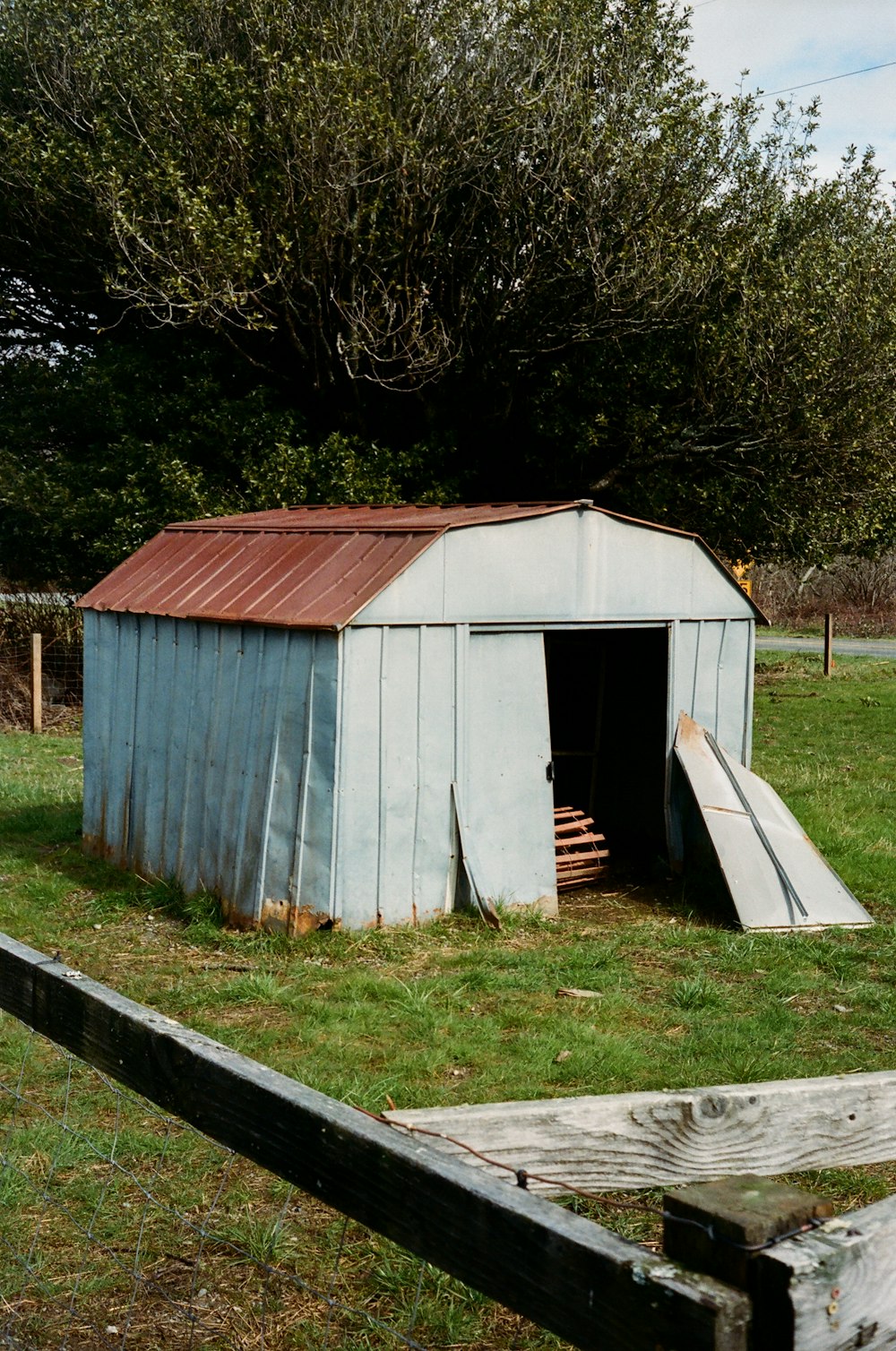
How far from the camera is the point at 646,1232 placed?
4645mm

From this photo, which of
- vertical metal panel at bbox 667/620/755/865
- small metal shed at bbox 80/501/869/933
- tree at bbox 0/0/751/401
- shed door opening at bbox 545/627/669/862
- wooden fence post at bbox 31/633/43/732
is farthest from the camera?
wooden fence post at bbox 31/633/43/732

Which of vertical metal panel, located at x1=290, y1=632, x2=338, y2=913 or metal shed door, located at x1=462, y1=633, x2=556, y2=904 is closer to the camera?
vertical metal panel, located at x1=290, y1=632, x2=338, y2=913

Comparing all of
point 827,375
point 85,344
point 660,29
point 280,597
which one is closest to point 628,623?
point 280,597

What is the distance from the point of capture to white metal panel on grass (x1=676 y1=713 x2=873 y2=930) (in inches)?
353

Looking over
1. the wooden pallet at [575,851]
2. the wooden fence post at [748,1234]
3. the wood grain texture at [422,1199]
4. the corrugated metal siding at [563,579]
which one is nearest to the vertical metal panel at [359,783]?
the corrugated metal siding at [563,579]

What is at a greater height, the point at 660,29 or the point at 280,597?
the point at 660,29

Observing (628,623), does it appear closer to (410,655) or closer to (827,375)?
(410,655)

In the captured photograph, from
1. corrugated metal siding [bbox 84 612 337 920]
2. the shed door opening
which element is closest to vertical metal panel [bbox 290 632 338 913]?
corrugated metal siding [bbox 84 612 337 920]

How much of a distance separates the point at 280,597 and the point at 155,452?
32.1 feet

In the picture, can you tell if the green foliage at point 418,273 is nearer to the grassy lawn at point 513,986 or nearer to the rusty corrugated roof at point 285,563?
the rusty corrugated roof at point 285,563

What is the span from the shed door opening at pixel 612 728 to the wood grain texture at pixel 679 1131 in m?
9.09

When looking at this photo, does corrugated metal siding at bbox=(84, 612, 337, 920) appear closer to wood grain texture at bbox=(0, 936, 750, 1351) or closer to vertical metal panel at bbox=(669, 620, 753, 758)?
vertical metal panel at bbox=(669, 620, 753, 758)

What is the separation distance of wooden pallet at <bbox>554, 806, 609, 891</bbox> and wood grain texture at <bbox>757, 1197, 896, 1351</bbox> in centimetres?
854

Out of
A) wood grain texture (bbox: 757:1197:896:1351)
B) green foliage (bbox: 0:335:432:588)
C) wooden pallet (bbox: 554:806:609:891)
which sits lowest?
wooden pallet (bbox: 554:806:609:891)
